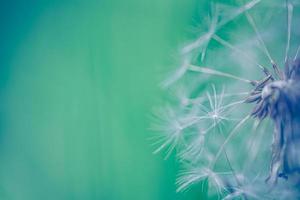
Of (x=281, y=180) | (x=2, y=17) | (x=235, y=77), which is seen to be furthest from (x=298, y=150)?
(x=2, y=17)

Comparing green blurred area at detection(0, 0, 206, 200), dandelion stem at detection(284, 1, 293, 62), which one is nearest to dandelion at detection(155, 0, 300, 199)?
dandelion stem at detection(284, 1, 293, 62)

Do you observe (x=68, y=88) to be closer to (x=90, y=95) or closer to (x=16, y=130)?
(x=90, y=95)

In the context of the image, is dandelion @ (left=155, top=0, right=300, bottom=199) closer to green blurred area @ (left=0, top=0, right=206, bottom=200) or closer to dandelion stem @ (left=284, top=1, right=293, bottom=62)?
dandelion stem @ (left=284, top=1, right=293, bottom=62)

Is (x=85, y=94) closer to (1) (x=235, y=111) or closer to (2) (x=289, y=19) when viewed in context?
(1) (x=235, y=111)

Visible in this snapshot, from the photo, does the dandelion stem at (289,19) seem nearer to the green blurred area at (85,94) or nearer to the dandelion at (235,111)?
the dandelion at (235,111)

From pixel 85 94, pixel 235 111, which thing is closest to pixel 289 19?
pixel 235 111

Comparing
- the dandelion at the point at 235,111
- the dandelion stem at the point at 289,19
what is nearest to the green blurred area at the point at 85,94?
the dandelion at the point at 235,111

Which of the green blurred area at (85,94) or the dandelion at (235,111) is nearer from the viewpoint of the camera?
the dandelion at (235,111)
